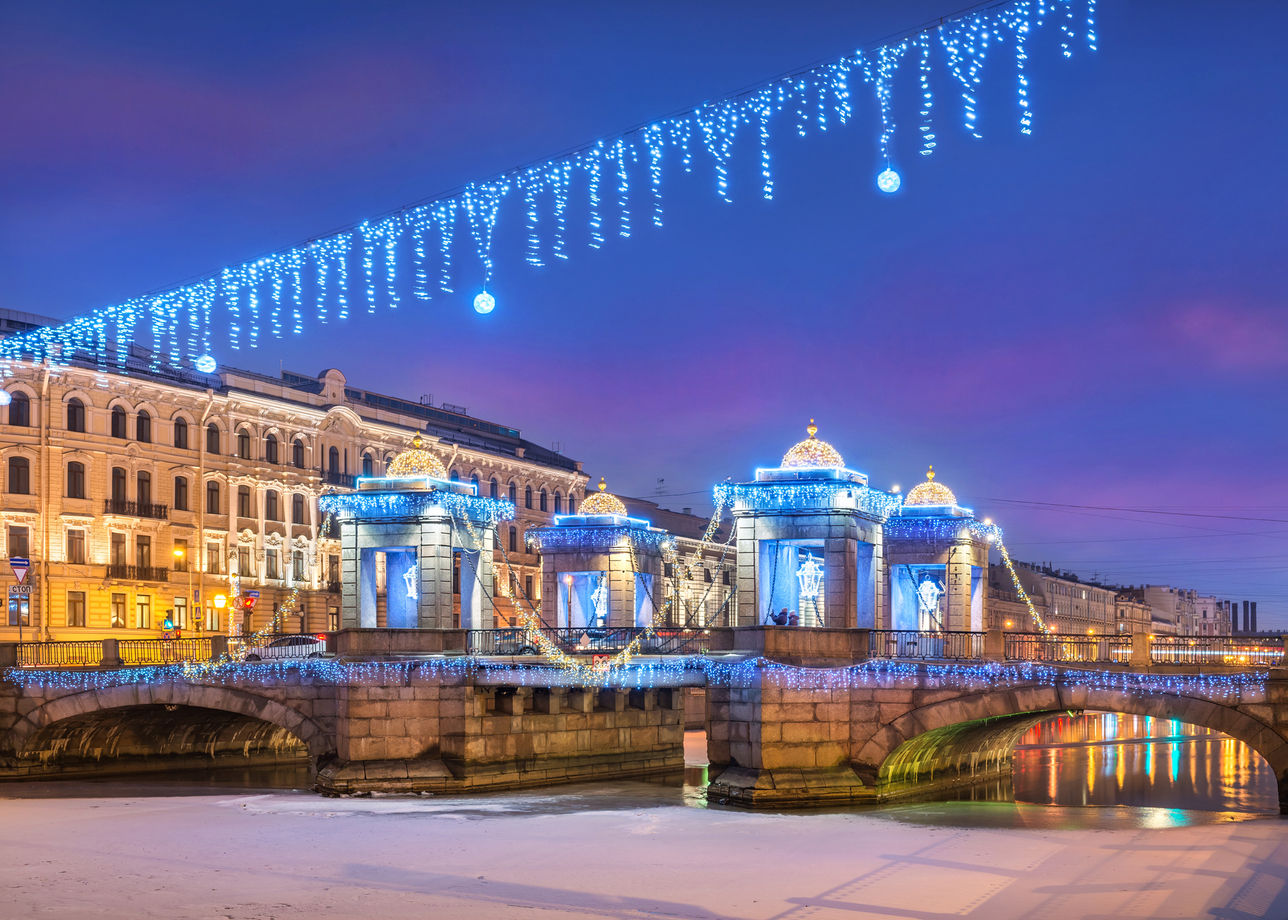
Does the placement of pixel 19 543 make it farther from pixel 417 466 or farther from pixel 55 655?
pixel 417 466

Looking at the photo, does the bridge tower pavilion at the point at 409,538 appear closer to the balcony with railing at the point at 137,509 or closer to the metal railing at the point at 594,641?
the metal railing at the point at 594,641

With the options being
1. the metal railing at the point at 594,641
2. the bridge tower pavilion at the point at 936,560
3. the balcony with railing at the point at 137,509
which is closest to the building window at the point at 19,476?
the balcony with railing at the point at 137,509

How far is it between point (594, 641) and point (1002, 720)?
1079 cm

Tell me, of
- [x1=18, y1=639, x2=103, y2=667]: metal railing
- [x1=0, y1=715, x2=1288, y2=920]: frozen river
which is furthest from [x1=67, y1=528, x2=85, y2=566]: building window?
[x1=0, y1=715, x2=1288, y2=920]: frozen river

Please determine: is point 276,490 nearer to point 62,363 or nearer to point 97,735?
point 62,363

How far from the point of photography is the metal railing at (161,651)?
4269 cm

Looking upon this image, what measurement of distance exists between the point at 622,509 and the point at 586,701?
8084mm

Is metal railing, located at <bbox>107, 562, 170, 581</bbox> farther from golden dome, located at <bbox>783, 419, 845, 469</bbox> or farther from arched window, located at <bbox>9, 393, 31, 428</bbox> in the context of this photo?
golden dome, located at <bbox>783, 419, 845, 469</bbox>

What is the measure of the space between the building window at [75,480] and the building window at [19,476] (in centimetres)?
156

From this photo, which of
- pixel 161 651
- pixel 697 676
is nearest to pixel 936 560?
pixel 697 676

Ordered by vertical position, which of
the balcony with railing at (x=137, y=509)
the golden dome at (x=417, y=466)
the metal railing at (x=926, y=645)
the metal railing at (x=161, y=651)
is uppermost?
the golden dome at (x=417, y=466)

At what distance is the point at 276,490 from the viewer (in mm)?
67125

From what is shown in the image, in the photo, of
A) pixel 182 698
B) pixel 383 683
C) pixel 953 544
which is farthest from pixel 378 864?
pixel 953 544

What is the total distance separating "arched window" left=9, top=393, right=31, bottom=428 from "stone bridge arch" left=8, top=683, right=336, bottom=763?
1748cm
